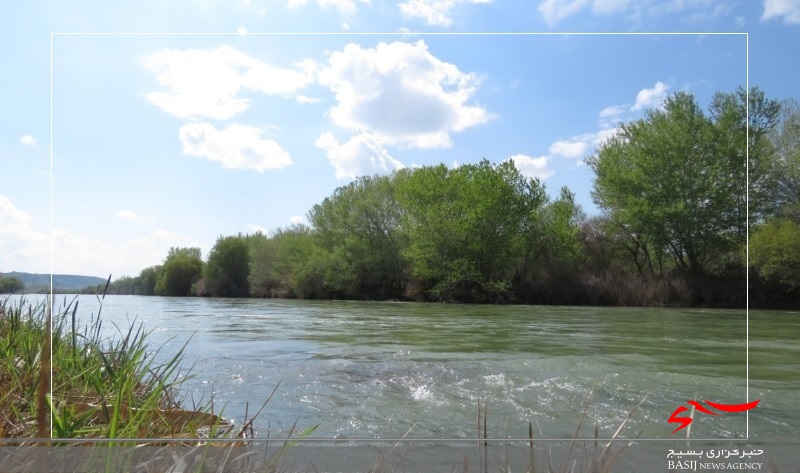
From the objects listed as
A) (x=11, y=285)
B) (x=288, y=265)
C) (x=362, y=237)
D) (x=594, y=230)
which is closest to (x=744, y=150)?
(x=594, y=230)

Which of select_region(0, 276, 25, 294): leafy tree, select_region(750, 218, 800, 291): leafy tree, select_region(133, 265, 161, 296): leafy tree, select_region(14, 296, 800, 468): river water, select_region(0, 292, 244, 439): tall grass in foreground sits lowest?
select_region(14, 296, 800, 468): river water

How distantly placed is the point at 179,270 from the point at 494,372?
104 inches

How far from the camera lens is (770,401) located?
2404mm

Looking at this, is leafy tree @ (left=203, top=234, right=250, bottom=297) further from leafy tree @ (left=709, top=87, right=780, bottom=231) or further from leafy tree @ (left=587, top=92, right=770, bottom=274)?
leafy tree @ (left=709, top=87, right=780, bottom=231)

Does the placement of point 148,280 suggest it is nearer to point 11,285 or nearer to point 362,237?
point 362,237

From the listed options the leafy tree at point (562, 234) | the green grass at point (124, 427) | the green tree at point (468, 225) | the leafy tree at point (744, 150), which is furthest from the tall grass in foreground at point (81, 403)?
the leafy tree at point (744, 150)

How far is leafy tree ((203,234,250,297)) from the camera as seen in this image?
6.38 feet

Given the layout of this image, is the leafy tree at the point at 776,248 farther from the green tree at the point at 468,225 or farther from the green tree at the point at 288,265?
the green tree at the point at 288,265

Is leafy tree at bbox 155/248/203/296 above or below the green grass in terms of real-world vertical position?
above

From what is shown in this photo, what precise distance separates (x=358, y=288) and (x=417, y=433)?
2.27 feet

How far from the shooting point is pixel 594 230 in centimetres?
204

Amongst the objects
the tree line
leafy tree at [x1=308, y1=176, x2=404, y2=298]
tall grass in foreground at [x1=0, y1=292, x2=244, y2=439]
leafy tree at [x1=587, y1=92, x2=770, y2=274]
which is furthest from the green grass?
leafy tree at [x1=587, y1=92, x2=770, y2=274]

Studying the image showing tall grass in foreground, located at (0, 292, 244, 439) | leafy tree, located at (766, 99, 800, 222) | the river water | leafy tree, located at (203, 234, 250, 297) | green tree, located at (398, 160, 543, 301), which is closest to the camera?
tall grass in foreground, located at (0, 292, 244, 439)

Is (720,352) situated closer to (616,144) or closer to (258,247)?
(616,144)
